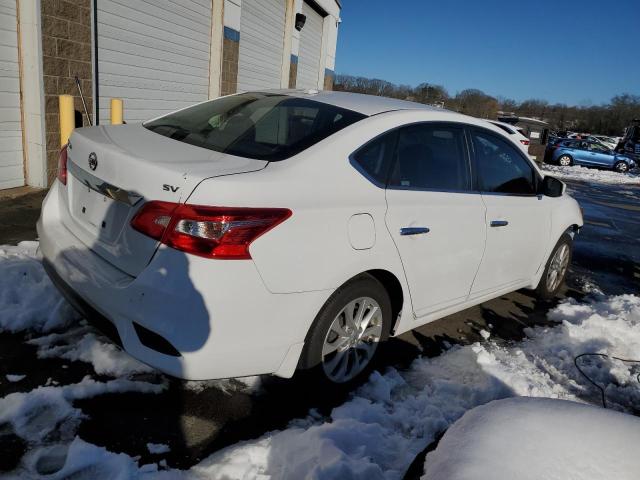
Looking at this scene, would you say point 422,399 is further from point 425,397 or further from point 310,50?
point 310,50

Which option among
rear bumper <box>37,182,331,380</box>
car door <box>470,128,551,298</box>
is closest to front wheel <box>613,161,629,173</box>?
car door <box>470,128,551,298</box>

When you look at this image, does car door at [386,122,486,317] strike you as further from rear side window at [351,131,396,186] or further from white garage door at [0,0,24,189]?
white garage door at [0,0,24,189]

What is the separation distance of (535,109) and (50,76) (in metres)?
94.5

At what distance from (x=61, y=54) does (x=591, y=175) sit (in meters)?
21.8

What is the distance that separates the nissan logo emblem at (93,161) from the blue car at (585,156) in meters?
26.1

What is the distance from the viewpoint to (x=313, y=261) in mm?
2494

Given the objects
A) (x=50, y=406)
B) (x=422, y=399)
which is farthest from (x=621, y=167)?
(x=50, y=406)

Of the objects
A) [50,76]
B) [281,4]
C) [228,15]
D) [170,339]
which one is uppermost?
[281,4]

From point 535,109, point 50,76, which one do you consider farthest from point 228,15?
point 535,109

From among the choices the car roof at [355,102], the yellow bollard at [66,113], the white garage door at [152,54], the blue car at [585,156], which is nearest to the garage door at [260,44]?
the white garage door at [152,54]

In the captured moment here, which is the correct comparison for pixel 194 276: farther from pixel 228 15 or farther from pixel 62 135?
pixel 228 15

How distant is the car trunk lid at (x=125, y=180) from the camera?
231 centimetres

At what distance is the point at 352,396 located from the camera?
304 centimetres

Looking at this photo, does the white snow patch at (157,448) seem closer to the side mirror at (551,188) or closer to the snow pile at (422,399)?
the snow pile at (422,399)
